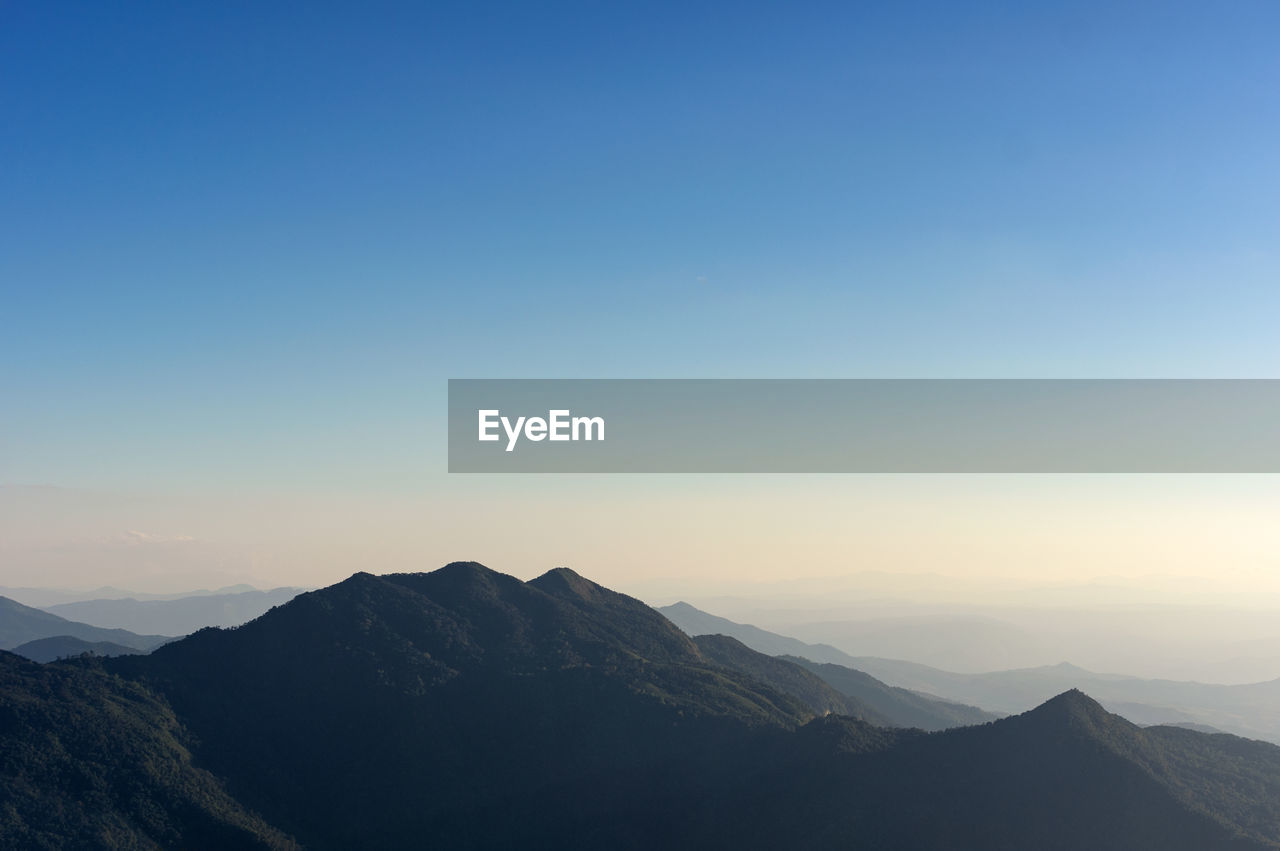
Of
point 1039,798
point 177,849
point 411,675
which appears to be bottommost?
point 177,849

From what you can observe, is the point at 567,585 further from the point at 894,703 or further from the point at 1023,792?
the point at 894,703

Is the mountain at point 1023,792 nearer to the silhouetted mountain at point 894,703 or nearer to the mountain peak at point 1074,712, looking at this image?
the mountain peak at point 1074,712

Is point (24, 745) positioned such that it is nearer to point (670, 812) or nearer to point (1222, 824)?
point (670, 812)

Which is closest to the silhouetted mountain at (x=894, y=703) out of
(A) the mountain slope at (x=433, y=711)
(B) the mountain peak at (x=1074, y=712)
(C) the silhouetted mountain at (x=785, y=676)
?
(C) the silhouetted mountain at (x=785, y=676)

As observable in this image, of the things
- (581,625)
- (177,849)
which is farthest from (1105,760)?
(177,849)

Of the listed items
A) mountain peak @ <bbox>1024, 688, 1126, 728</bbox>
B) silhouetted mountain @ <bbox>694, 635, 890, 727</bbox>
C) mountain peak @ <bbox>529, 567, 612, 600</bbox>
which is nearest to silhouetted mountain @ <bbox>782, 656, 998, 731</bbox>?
silhouetted mountain @ <bbox>694, 635, 890, 727</bbox>

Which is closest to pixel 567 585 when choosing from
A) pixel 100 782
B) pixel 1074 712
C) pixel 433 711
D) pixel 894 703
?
pixel 433 711

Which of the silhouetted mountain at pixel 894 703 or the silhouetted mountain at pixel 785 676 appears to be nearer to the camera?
the silhouetted mountain at pixel 785 676
